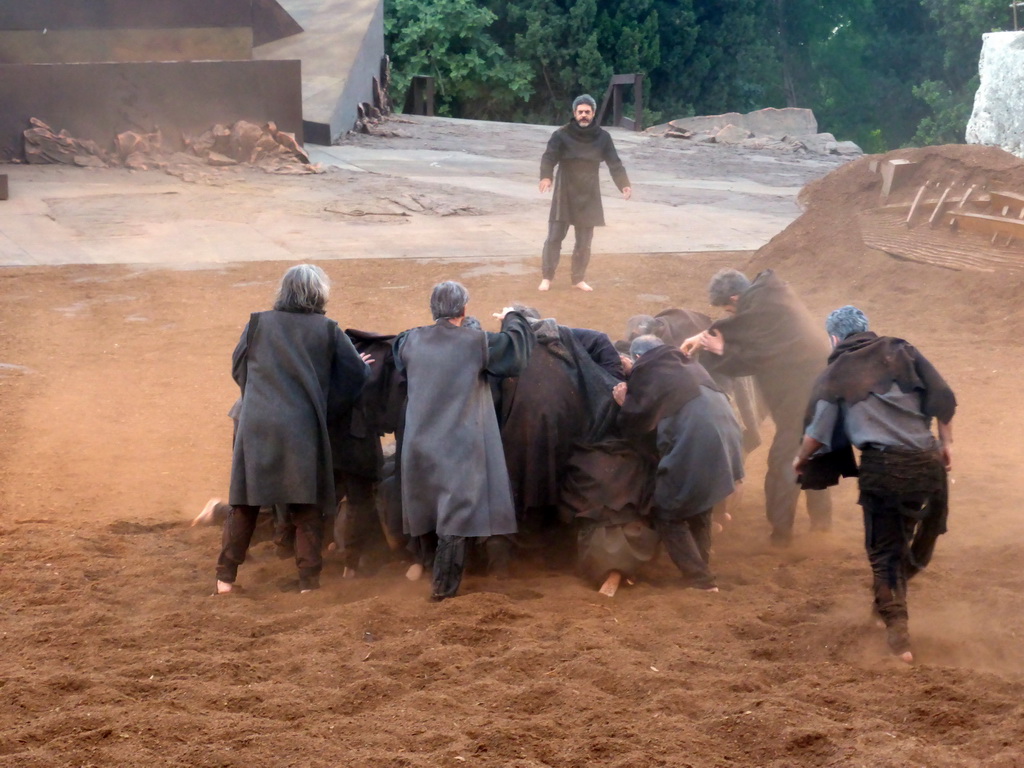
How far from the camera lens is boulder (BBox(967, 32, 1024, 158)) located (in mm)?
14648

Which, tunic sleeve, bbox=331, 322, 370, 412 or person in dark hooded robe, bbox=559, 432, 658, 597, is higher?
tunic sleeve, bbox=331, 322, 370, 412

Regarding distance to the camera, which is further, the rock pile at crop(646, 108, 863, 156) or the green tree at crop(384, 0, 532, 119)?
the green tree at crop(384, 0, 532, 119)

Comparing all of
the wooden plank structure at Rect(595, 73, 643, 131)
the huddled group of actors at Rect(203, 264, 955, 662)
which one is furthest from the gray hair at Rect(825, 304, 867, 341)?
the wooden plank structure at Rect(595, 73, 643, 131)

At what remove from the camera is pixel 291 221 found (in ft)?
48.3

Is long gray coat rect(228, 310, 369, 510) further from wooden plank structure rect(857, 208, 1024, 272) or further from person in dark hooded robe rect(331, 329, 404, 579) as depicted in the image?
wooden plank structure rect(857, 208, 1024, 272)

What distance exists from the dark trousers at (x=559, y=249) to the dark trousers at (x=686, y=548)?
6.06 metres

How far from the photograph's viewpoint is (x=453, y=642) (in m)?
4.55

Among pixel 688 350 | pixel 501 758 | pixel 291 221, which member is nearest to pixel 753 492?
pixel 688 350

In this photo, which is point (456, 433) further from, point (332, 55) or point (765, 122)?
point (765, 122)

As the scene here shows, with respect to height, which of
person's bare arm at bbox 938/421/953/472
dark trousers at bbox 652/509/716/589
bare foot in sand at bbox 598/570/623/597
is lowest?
bare foot in sand at bbox 598/570/623/597

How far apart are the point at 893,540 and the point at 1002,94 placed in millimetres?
12302

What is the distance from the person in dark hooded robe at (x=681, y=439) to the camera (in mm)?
5145

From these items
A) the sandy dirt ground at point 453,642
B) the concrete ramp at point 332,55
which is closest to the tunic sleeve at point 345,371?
the sandy dirt ground at point 453,642

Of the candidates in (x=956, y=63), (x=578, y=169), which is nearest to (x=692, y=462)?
(x=578, y=169)
